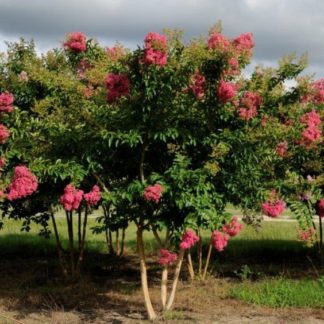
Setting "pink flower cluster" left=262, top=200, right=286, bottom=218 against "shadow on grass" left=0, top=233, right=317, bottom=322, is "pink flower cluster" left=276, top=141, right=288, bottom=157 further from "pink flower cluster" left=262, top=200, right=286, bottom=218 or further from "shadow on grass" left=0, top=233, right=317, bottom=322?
"shadow on grass" left=0, top=233, right=317, bottom=322

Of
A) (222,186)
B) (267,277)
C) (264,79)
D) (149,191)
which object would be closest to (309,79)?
(264,79)

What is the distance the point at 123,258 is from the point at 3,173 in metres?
4.53

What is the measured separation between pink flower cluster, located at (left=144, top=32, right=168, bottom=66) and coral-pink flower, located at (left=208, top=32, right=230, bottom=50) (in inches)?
17.8

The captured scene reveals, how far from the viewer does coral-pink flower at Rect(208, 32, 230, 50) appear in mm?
5086

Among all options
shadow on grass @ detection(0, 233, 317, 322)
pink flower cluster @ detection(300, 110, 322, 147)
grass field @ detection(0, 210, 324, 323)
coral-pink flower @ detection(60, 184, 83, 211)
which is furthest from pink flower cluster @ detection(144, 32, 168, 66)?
shadow on grass @ detection(0, 233, 317, 322)

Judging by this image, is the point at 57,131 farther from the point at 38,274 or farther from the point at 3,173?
the point at 38,274

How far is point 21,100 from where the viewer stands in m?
7.73

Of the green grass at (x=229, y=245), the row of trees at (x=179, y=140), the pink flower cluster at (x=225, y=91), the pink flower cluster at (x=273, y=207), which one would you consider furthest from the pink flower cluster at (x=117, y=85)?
the green grass at (x=229, y=245)

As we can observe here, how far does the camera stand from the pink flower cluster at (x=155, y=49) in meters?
4.95

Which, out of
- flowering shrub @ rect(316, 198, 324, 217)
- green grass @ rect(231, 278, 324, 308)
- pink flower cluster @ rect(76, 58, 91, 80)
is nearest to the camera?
green grass @ rect(231, 278, 324, 308)

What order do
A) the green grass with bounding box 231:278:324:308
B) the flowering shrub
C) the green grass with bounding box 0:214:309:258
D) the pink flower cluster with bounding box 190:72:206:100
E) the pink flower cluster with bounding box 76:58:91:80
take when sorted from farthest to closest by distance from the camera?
the green grass with bounding box 0:214:309:258 → the pink flower cluster with bounding box 76:58:91:80 → the flowering shrub → the green grass with bounding box 231:278:324:308 → the pink flower cluster with bounding box 190:72:206:100

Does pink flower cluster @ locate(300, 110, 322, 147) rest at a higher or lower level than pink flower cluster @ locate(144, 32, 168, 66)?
lower

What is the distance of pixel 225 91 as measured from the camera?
5.21 metres

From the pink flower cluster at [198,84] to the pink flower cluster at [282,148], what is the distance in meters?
0.95
